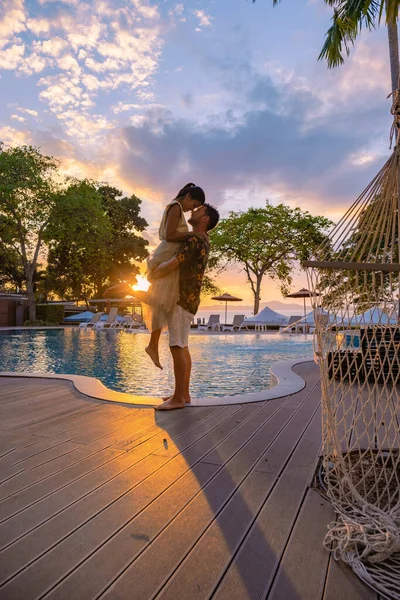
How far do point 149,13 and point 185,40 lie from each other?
2.78ft

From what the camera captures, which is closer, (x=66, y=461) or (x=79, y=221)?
(x=66, y=461)

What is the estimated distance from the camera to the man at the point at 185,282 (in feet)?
9.44

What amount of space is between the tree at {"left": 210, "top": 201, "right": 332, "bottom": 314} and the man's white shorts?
21210 millimetres

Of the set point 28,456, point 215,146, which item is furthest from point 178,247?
point 215,146

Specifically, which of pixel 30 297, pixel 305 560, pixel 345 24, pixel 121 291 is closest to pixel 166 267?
pixel 121 291

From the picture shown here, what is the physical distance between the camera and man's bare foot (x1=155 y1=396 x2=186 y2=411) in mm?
2957

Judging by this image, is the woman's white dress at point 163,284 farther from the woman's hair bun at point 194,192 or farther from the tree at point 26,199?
the tree at point 26,199

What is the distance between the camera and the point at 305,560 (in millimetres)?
1109

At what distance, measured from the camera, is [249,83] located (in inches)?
359

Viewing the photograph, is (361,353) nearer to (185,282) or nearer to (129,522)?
(129,522)

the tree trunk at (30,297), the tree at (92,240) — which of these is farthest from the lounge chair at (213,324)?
the tree trunk at (30,297)

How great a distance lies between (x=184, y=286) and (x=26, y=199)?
20.3 meters

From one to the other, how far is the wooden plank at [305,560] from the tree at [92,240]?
70.0ft

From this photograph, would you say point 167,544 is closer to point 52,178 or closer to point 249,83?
point 249,83
